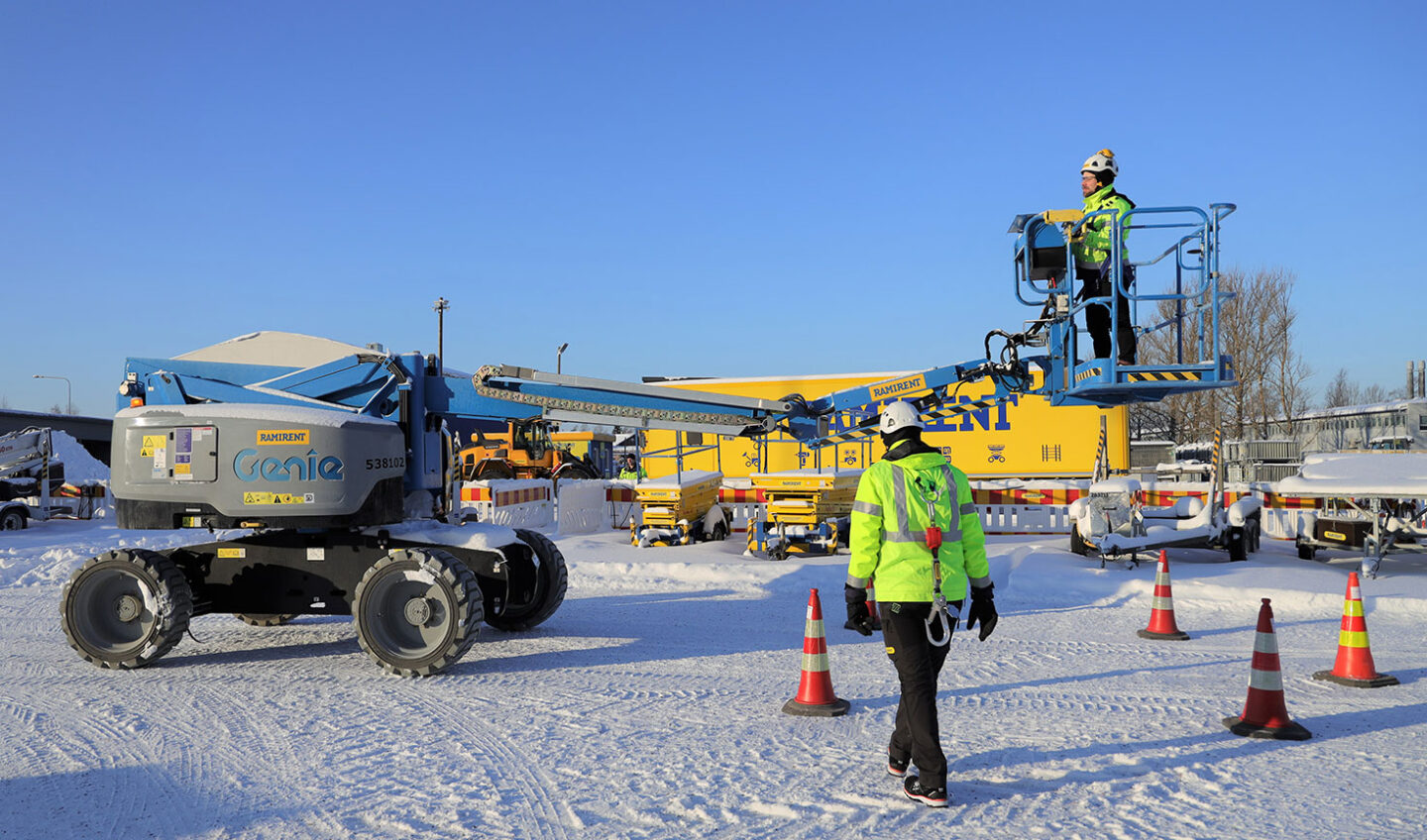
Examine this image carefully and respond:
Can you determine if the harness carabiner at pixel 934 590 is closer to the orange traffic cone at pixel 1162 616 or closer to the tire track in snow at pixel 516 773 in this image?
the tire track in snow at pixel 516 773

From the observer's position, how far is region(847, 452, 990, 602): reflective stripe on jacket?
4852 millimetres

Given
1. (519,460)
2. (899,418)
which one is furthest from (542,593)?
(519,460)

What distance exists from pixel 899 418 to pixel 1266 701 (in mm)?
3022

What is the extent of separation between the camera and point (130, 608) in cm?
818

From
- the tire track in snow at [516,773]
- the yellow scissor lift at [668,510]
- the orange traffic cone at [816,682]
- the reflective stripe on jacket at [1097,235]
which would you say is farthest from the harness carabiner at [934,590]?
the yellow scissor lift at [668,510]

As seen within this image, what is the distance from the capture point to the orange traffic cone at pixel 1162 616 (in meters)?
Result: 9.10

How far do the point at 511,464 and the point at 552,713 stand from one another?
77.0ft

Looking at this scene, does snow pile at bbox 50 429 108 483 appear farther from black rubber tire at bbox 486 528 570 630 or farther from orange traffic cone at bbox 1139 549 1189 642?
orange traffic cone at bbox 1139 549 1189 642

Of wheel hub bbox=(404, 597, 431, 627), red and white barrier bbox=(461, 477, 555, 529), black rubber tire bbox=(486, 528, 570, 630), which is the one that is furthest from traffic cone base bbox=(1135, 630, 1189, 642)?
red and white barrier bbox=(461, 477, 555, 529)

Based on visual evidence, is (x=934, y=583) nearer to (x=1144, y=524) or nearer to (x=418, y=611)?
(x=418, y=611)

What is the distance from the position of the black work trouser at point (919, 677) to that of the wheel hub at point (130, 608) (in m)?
6.52

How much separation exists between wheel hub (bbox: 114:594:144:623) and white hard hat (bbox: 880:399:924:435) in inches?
260

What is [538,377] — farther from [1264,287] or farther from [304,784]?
[1264,287]

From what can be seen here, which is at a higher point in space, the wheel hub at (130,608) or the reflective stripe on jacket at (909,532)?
the reflective stripe on jacket at (909,532)
